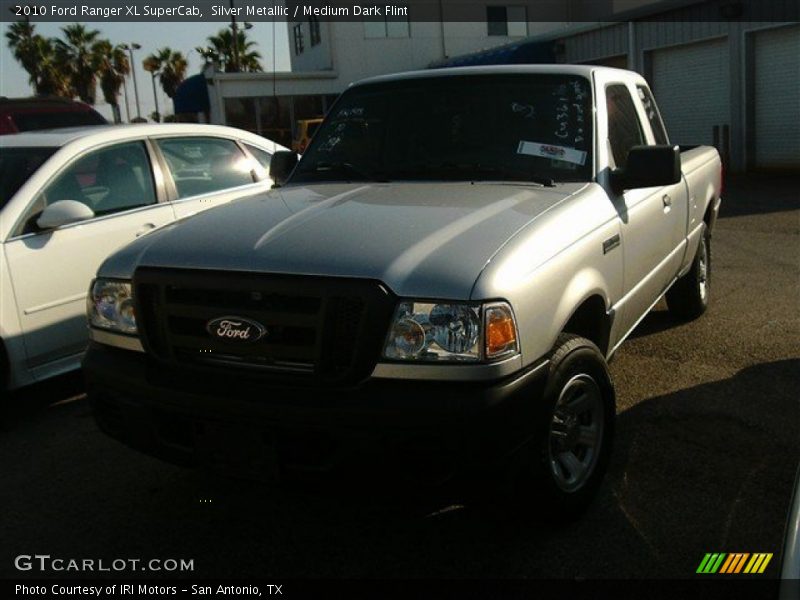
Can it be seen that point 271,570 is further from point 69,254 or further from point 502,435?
point 69,254

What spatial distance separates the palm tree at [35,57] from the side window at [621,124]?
52.3 metres

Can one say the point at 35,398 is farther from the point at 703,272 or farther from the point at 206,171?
the point at 703,272

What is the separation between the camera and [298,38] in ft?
127

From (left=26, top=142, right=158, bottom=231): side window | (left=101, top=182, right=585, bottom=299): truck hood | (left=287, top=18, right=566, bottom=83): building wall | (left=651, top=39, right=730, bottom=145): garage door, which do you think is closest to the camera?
(left=101, top=182, right=585, bottom=299): truck hood

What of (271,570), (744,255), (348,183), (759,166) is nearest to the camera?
(271,570)

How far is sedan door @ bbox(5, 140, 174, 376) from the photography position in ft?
15.0

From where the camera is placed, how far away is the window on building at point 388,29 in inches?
1302

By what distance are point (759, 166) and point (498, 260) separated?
56.1 ft

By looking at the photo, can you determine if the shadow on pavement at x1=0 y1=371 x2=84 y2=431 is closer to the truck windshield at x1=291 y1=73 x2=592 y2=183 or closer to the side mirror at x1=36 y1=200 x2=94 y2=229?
the side mirror at x1=36 y1=200 x2=94 y2=229

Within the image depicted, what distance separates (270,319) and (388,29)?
32.7m

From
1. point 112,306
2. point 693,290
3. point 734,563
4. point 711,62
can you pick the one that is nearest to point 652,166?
point 734,563

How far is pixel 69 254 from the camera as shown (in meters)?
4.80

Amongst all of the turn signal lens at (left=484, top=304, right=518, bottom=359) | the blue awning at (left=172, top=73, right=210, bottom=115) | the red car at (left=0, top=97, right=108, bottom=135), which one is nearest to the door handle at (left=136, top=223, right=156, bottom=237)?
the turn signal lens at (left=484, top=304, right=518, bottom=359)

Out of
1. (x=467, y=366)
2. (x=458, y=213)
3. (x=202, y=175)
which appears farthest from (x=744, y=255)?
(x=467, y=366)
